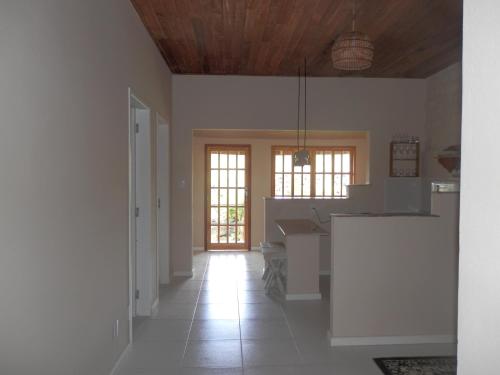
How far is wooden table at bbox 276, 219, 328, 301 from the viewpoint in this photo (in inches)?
189

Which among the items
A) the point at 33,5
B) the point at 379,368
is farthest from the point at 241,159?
the point at 33,5

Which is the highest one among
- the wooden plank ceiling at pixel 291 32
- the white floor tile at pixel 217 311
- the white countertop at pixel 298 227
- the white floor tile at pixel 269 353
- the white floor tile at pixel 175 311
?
the wooden plank ceiling at pixel 291 32

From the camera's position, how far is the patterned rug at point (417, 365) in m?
3.01

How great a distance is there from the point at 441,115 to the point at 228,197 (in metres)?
4.21

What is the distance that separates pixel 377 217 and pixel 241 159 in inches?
193

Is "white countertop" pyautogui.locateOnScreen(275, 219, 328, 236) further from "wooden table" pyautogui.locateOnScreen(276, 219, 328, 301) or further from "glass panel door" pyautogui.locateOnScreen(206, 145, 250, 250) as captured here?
"glass panel door" pyautogui.locateOnScreen(206, 145, 250, 250)

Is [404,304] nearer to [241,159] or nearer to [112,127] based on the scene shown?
[112,127]

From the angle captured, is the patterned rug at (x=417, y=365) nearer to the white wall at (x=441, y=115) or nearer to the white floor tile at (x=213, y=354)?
the white floor tile at (x=213, y=354)

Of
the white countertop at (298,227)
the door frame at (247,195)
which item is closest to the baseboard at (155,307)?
the white countertop at (298,227)

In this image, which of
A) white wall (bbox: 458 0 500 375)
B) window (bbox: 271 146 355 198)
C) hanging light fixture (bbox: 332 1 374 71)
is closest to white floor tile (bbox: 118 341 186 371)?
white wall (bbox: 458 0 500 375)

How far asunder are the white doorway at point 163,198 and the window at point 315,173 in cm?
323

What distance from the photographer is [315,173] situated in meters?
8.28

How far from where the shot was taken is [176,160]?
5.83m

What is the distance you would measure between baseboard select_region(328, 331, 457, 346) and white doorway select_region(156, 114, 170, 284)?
264 cm
